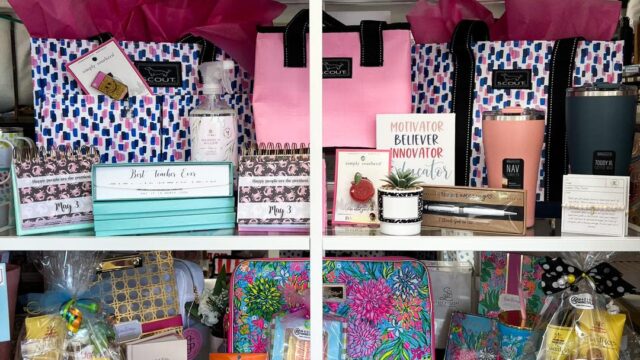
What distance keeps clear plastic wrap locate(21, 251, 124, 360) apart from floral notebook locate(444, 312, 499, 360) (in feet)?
2.75

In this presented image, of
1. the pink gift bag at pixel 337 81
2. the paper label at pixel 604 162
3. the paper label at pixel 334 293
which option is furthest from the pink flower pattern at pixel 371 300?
the paper label at pixel 604 162

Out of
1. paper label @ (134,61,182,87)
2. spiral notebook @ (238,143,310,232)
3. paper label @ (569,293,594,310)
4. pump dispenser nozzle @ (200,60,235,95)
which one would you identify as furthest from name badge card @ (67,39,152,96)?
paper label @ (569,293,594,310)

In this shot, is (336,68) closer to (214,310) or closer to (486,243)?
(486,243)

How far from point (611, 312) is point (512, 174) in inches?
15.3

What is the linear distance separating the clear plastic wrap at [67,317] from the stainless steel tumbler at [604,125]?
3.87ft

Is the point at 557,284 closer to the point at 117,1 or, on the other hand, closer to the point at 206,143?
the point at 206,143

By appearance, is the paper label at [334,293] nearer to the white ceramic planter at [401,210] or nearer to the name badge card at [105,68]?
the white ceramic planter at [401,210]

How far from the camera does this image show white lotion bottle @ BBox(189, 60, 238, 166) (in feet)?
4.87

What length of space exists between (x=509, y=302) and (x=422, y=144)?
50cm

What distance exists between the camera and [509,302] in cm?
162

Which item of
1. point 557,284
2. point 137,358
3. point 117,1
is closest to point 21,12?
point 117,1

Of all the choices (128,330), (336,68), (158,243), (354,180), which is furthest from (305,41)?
(128,330)

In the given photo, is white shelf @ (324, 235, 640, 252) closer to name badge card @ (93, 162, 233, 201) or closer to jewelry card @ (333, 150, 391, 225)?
jewelry card @ (333, 150, 391, 225)

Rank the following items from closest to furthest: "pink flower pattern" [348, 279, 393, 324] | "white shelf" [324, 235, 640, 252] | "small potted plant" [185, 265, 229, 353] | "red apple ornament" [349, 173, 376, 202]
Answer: "white shelf" [324, 235, 640, 252], "red apple ornament" [349, 173, 376, 202], "pink flower pattern" [348, 279, 393, 324], "small potted plant" [185, 265, 229, 353]
